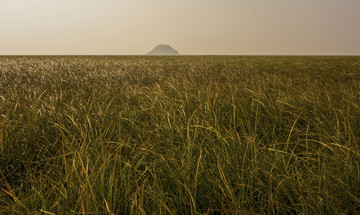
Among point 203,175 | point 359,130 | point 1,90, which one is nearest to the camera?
point 203,175

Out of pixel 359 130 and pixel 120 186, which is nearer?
pixel 120 186

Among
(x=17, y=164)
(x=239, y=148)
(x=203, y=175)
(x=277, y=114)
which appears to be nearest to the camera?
(x=203, y=175)

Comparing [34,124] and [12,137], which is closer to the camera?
[12,137]

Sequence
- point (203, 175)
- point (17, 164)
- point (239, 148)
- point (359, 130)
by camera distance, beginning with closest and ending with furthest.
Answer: point (203, 175), point (239, 148), point (17, 164), point (359, 130)

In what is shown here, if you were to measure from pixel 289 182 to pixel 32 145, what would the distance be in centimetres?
211

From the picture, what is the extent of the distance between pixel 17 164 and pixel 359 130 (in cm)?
304

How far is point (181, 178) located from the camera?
156 cm

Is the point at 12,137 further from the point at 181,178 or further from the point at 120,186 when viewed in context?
the point at 181,178

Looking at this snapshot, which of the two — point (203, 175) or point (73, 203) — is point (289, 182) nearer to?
point (203, 175)

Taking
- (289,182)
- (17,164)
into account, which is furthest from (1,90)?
(289,182)

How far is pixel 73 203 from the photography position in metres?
1.39

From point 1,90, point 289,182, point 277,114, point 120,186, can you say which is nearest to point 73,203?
point 120,186

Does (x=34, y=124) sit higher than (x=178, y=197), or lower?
higher

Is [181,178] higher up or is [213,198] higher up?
[181,178]
